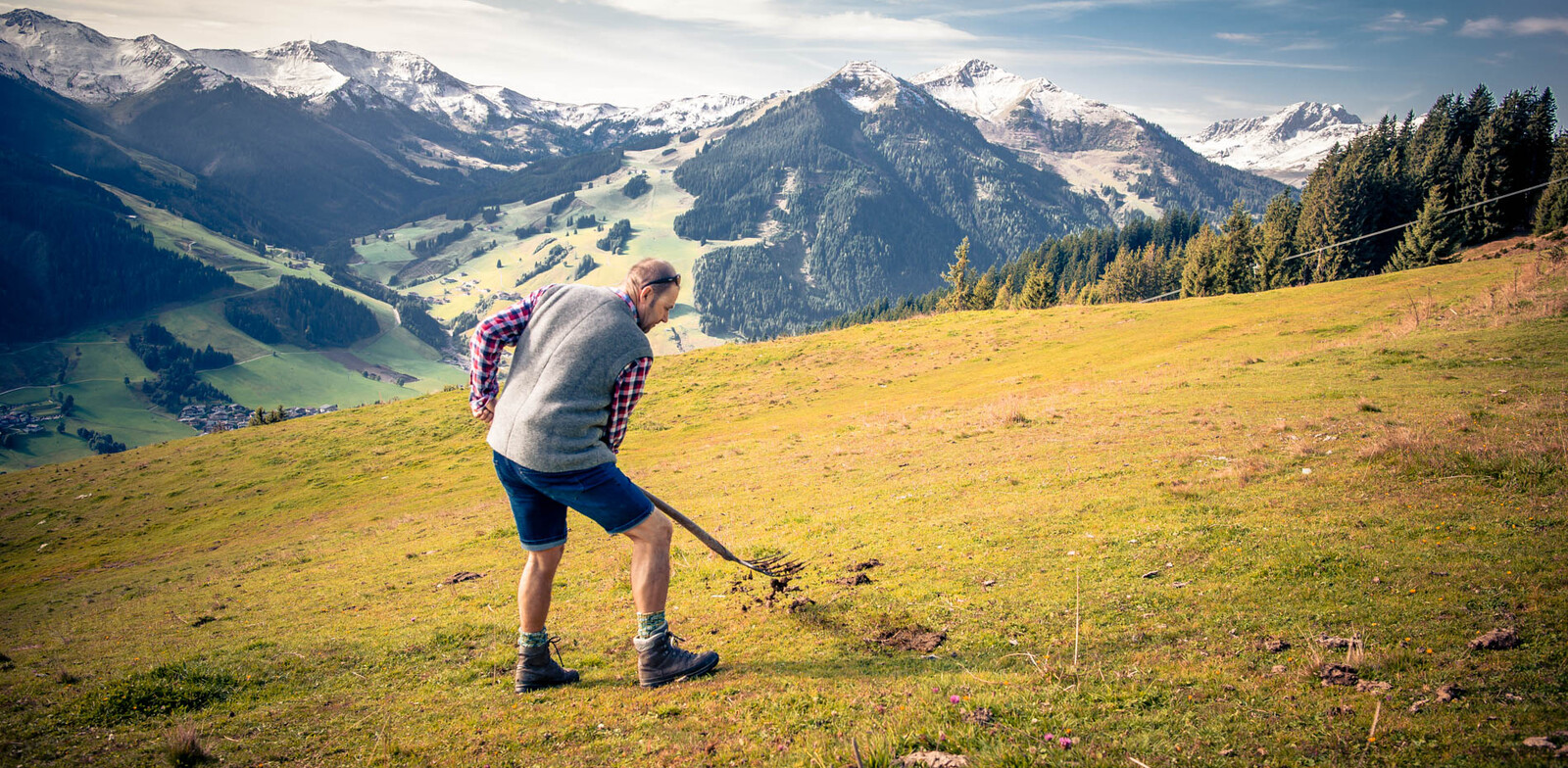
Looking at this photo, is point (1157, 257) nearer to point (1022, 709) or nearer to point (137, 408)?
point (1022, 709)

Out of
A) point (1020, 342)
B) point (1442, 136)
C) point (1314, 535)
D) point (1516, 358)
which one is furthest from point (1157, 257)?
point (1314, 535)

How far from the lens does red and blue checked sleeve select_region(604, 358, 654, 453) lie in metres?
5.76

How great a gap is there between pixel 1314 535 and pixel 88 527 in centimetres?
3432

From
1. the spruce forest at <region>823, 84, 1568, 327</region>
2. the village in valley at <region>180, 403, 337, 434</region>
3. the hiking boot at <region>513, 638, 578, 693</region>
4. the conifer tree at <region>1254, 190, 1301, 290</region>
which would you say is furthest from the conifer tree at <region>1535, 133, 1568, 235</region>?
the village in valley at <region>180, 403, 337, 434</region>

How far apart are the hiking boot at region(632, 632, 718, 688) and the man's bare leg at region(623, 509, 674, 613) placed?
335 millimetres

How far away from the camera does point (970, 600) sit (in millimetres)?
7496

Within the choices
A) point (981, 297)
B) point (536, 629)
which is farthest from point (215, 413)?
point (536, 629)

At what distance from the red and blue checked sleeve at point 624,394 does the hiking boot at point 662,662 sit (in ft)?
5.86

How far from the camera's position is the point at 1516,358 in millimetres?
16938

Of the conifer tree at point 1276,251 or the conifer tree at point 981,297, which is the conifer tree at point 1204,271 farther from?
the conifer tree at point 981,297

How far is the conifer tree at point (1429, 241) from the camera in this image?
66688mm

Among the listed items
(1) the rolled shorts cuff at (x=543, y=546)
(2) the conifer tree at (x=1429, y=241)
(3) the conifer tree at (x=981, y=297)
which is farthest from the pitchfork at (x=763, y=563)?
(3) the conifer tree at (x=981, y=297)

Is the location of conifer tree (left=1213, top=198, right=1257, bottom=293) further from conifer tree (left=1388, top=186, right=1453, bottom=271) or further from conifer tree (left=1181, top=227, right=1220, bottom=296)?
conifer tree (left=1388, top=186, right=1453, bottom=271)

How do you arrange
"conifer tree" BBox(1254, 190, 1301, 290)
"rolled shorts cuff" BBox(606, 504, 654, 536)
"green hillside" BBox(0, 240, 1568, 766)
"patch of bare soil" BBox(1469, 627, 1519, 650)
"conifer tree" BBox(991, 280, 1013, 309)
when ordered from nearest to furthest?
"green hillside" BBox(0, 240, 1568, 766) → "patch of bare soil" BBox(1469, 627, 1519, 650) → "rolled shorts cuff" BBox(606, 504, 654, 536) → "conifer tree" BBox(1254, 190, 1301, 290) → "conifer tree" BBox(991, 280, 1013, 309)
